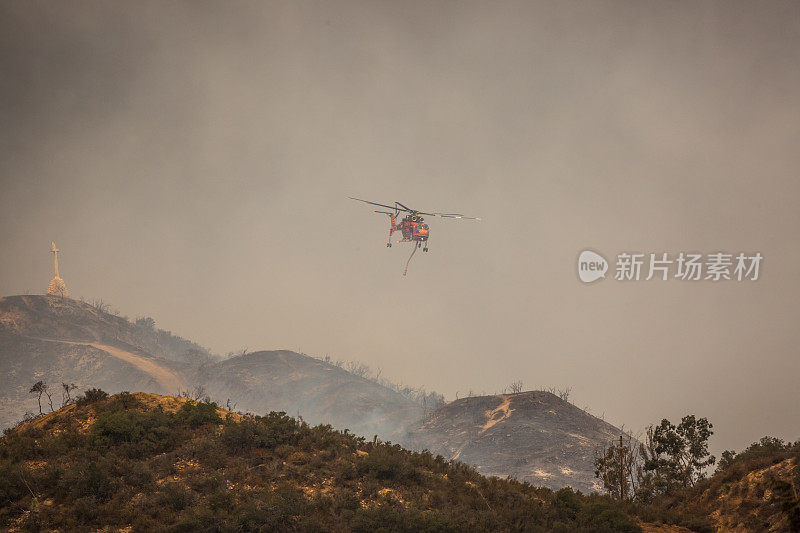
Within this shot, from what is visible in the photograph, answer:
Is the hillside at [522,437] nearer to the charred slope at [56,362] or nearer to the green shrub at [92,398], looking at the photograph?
the green shrub at [92,398]

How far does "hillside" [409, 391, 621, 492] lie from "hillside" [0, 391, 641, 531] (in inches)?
2736

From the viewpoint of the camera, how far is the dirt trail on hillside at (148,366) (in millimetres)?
176000

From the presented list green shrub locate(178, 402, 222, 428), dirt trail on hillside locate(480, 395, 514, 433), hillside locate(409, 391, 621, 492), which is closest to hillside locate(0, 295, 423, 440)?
hillside locate(409, 391, 621, 492)

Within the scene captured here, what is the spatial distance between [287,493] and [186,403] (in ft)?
33.7

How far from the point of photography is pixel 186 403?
88.2ft

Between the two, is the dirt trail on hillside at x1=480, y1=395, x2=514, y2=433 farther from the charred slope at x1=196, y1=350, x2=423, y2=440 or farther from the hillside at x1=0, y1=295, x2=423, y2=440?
the charred slope at x1=196, y1=350, x2=423, y2=440

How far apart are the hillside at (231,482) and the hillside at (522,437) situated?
228 ft

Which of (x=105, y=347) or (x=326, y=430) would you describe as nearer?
(x=326, y=430)

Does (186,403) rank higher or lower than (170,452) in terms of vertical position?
higher

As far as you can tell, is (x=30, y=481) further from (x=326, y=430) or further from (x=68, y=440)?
(x=326, y=430)

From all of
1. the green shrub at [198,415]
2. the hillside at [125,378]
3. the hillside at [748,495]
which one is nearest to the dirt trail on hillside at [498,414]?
the hillside at [125,378]

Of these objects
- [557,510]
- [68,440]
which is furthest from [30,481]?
[557,510]

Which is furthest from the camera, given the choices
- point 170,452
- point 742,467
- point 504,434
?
point 504,434

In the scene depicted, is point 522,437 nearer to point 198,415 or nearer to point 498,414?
point 498,414
